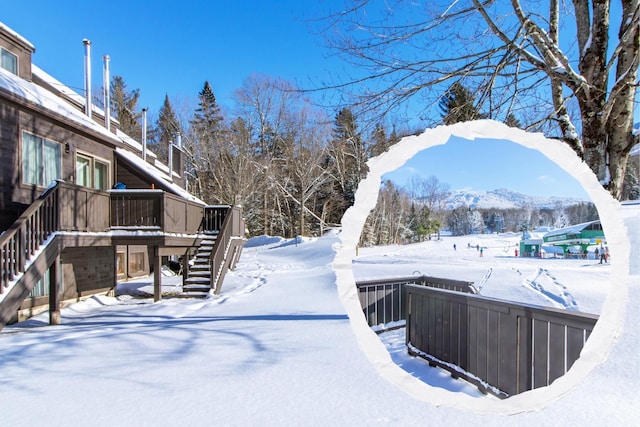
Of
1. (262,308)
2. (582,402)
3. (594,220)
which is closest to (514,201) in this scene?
(594,220)

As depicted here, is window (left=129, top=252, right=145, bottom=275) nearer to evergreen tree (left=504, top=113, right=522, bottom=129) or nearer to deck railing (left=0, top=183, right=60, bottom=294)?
deck railing (left=0, top=183, right=60, bottom=294)

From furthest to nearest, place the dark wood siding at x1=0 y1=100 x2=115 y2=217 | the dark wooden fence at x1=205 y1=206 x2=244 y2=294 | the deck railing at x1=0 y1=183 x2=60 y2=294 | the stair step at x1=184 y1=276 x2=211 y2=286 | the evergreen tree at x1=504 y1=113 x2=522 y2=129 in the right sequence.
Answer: the dark wooden fence at x1=205 y1=206 x2=244 y2=294 → the stair step at x1=184 y1=276 x2=211 y2=286 → the dark wood siding at x1=0 y1=100 x2=115 y2=217 → the deck railing at x1=0 y1=183 x2=60 y2=294 → the evergreen tree at x1=504 y1=113 x2=522 y2=129

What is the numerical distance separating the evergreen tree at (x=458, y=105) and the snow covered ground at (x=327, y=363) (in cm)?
134

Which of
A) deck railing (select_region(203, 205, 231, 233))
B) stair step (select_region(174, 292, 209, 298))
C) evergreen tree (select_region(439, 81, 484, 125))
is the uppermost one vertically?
evergreen tree (select_region(439, 81, 484, 125))

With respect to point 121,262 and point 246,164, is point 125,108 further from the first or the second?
point 121,262

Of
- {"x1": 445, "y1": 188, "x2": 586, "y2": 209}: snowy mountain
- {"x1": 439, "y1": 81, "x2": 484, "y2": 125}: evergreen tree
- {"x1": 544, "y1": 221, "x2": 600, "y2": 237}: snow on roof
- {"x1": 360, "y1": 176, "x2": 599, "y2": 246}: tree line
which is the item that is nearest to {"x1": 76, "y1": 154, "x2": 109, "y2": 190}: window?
{"x1": 439, "y1": 81, "x2": 484, "y2": 125}: evergreen tree

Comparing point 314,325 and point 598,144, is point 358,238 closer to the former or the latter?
point 598,144

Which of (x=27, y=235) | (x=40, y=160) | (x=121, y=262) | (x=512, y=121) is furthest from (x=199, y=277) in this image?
(x=512, y=121)

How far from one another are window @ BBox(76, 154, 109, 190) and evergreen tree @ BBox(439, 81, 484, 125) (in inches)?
427

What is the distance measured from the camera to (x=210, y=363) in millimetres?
4863

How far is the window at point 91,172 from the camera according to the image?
36.2ft

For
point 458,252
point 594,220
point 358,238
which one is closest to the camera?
point 594,220

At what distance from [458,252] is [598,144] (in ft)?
4.01

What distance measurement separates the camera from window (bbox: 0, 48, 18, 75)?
970 centimetres
